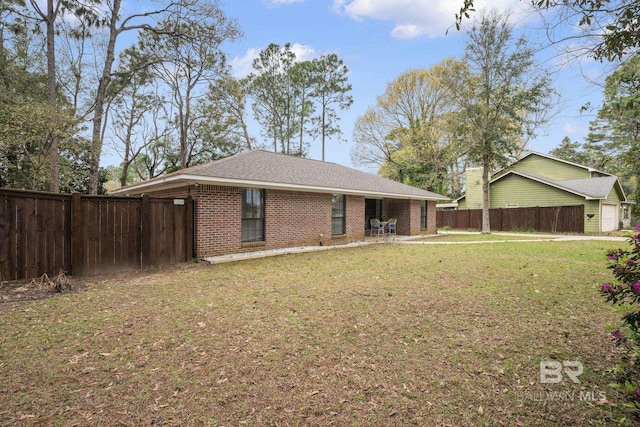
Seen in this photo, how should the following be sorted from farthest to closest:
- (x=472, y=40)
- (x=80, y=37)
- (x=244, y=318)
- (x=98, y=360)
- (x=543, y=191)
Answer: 1. (x=543, y=191)
2. (x=472, y=40)
3. (x=80, y=37)
4. (x=244, y=318)
5. (x=98, y=360)

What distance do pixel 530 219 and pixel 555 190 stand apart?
280 centimetres

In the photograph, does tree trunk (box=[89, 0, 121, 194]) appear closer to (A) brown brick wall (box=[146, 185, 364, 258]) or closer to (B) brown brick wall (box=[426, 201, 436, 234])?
(A) brown brick wall (box=[146, 185, 364, 258])

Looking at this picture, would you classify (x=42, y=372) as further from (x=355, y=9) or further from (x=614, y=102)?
(x=355, y=9)

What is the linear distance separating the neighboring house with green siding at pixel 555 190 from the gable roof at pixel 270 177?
11.3 meters

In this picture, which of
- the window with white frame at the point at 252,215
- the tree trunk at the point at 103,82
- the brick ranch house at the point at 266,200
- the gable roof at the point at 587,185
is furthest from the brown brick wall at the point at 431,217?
the tree trunk at the point at 103,82

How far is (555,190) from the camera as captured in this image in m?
21.9

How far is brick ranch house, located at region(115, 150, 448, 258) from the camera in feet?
30.7

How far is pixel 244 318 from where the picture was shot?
440 cm

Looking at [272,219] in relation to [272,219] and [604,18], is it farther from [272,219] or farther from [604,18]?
[604,18]

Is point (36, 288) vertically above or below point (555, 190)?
below

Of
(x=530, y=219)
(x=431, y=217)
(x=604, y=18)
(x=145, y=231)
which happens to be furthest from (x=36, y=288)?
(x=530, y=219)

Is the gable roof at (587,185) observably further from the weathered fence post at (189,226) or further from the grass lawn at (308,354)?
the weathered fence post at (189,226)

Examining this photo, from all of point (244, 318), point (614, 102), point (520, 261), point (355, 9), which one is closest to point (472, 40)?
point (355, 9)

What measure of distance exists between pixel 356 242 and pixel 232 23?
12687 mm
